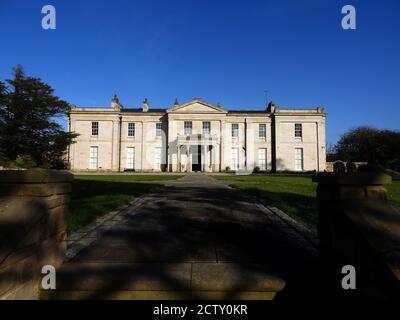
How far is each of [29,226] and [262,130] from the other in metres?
45.8

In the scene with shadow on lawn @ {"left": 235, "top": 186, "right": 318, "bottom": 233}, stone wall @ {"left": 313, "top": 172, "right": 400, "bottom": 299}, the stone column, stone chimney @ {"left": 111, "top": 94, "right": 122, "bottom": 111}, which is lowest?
shadow on lawn @ {"left": 235, "top": 186, "right": 318, "bottom": 233}

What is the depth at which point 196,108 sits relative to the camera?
4562 cm

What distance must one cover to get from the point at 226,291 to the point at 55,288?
167 cm

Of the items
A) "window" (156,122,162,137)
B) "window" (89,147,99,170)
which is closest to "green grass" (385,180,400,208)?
"window" (156,122,162,137)

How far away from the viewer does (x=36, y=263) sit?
2.96 meters

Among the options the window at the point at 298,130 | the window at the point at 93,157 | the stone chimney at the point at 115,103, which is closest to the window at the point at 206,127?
the window at the point at 298,130

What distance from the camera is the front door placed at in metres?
46.1

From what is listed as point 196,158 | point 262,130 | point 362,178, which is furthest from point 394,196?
point 262,130

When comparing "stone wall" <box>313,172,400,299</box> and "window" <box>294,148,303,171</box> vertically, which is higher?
"window" <box>294,148,303,171</box>

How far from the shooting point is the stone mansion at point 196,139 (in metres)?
45.5

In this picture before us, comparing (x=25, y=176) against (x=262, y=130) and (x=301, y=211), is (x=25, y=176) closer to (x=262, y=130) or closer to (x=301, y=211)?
(x=301, y=211)

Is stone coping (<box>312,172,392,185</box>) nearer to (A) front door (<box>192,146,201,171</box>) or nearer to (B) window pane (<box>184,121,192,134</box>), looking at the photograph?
(B) window pane (<box>184,121,192,134</box>)

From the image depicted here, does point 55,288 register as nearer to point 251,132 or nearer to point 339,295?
point 339,295
